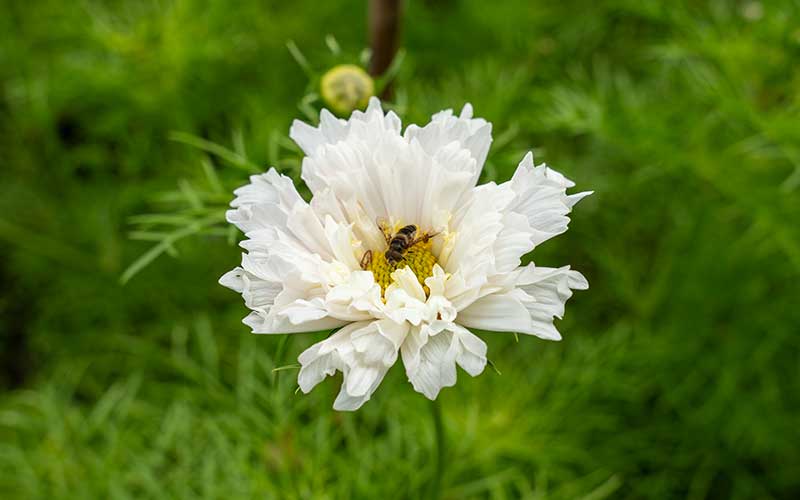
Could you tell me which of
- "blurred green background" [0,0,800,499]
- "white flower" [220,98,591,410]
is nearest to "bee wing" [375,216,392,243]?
"white flower" [220,98,591,410]

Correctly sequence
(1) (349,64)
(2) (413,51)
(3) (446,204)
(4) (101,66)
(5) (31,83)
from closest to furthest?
(3) (446,204)
(1) (349,64)
(4) (101,66)
(5) (31,83)
(2) (413,51)

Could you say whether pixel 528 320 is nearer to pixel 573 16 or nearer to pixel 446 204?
pixel 446 204

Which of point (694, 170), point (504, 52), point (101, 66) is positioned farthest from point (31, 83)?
point (694, 170)

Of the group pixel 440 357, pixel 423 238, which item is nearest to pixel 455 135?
pixel 423 238

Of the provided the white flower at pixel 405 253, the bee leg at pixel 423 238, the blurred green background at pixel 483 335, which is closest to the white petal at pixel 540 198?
the white flower at pixel 405 253

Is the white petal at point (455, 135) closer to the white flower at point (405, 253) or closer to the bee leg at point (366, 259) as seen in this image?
the white flower at point (405, 253)

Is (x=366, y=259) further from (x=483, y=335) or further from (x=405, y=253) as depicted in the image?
(x=483, y=335)
